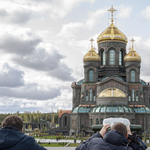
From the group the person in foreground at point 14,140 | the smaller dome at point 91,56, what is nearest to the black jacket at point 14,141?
the person in foreground at point 14,140

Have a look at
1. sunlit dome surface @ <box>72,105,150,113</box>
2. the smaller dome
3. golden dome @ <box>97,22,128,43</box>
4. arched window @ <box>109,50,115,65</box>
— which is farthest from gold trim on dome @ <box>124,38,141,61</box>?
sunlit dome surface @ <box>72,105,150,113</box>

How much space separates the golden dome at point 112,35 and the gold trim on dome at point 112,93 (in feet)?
44.4

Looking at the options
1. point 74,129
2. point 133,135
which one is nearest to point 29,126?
point 74,129

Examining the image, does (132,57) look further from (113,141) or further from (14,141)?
(14,141)

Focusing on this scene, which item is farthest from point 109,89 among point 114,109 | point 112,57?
point 112,57

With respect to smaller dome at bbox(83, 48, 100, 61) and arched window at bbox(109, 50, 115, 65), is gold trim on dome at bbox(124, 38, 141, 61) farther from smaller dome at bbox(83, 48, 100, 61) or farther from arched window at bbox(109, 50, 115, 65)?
smaller dome at bbox(83, 48, 100, 61)

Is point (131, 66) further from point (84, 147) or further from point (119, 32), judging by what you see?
point (84, 147)

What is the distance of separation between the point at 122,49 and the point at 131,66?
6.34 meters

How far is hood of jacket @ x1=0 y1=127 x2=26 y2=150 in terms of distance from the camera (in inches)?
219

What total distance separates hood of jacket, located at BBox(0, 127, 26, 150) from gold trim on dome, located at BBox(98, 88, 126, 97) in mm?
61469

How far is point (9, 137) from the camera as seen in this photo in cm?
566

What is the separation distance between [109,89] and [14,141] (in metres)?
63.6

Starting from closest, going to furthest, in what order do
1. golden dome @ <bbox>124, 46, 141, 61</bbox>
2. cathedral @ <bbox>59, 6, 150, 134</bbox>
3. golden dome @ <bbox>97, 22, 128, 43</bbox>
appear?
Answer: cathedral @ <bbox>59, 6, 150, 134</bbox> → golden dome @ <bbox>124, 46, 141, 61</bbox> → golden dome @ <bbox>97, 22, 128, 43</bbox>

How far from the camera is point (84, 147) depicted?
256 inches
